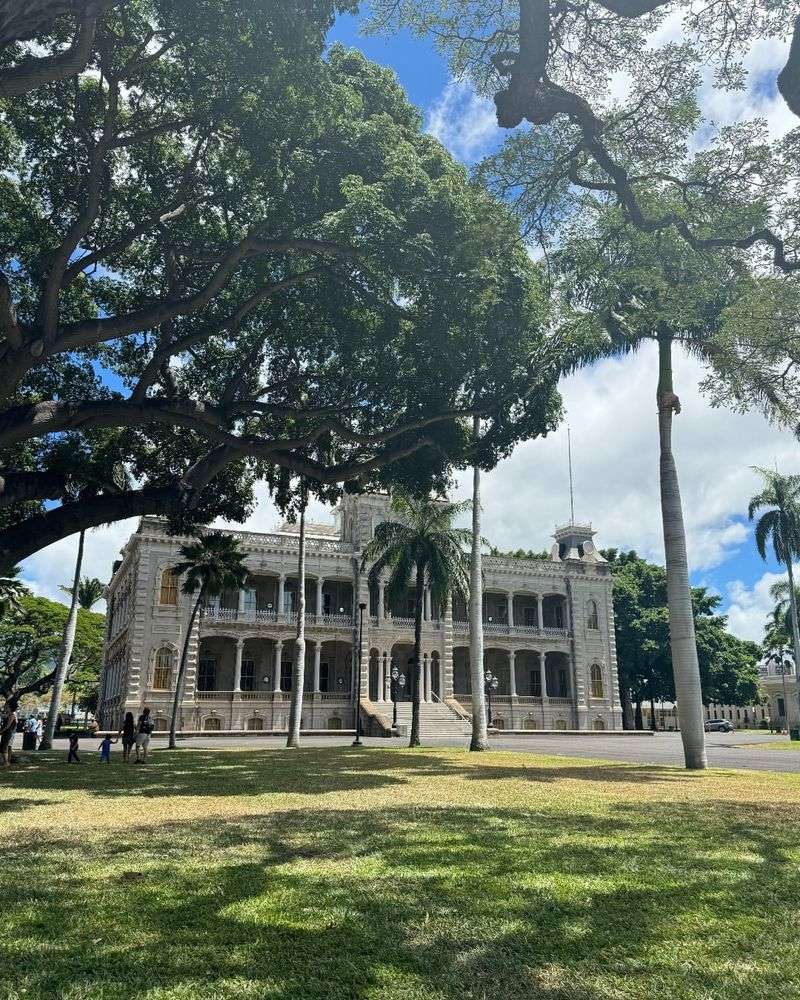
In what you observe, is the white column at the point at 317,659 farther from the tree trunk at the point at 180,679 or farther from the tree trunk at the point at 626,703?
the tree trunk at the point at 626,703

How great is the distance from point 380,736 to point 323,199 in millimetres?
32616

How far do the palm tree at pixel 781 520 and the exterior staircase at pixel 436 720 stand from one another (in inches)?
738

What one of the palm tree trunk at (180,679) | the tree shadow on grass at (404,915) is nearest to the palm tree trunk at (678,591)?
the tree shadow on grass at (404,915)

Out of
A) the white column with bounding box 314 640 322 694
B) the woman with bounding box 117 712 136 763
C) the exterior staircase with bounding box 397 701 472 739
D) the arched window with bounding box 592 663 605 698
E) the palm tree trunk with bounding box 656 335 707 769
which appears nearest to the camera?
the palm tree trunk with bounding box 656 335 707 769

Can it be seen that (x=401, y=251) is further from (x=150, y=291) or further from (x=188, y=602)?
(x=188, y=602)

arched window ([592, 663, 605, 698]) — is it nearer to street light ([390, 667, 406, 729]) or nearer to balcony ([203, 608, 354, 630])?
street light ([390, 667, 406, 729])

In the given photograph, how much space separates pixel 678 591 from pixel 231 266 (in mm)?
12272

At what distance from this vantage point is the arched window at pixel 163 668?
4178 cm

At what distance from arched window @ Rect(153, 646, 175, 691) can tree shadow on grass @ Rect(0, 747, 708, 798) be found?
2006cm

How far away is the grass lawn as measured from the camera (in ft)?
12.8

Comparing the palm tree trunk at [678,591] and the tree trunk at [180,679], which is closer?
the palm tree trunk at [678,591]

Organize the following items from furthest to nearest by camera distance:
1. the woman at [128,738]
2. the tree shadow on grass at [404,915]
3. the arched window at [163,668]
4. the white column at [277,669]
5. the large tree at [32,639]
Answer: the large tree at [32,639] < the white column at [277,669] < the arched window at [163,668] < the woman at [128,738] < the tree shadow on grass at [404,915]

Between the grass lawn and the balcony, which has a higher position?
the balcony

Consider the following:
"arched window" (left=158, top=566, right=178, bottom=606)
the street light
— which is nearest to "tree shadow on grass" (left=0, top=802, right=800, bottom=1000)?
the street light
